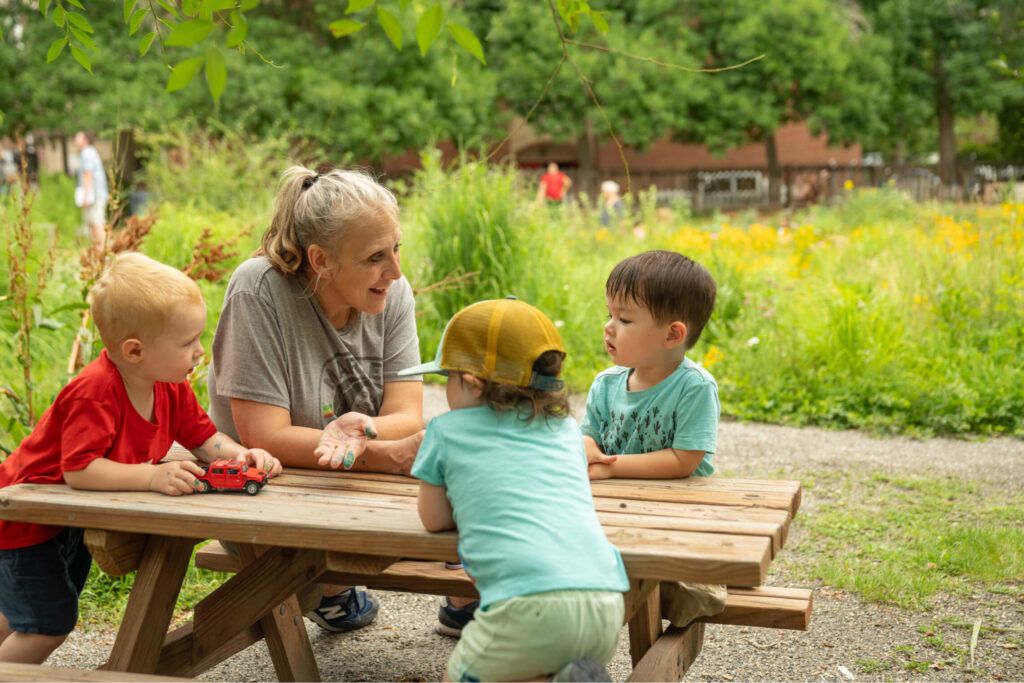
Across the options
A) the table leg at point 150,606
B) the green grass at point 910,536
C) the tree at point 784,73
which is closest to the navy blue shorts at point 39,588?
the table leg at point 150,606

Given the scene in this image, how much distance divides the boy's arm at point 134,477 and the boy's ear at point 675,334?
1.22 m

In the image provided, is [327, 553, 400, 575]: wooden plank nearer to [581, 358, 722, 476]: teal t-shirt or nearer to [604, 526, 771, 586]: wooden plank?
[604, 526, 771, 586]: wooden plank

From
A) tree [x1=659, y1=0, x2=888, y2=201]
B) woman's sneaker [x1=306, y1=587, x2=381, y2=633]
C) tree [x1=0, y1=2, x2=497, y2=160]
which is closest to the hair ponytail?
woman's sneaker [x1=306, y1=587, x2=381, y2=633]

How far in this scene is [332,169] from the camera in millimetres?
2857

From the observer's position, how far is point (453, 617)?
349 centimetres

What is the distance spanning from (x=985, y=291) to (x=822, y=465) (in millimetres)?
2600

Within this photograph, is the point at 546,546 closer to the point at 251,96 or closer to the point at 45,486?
the point at 45,486

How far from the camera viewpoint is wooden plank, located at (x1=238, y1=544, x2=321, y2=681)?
114 inches

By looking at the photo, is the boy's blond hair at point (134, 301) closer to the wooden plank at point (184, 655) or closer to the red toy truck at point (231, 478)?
the red toy truck at point (231, 478)

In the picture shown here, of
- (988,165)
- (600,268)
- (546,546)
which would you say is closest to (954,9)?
(988,165)

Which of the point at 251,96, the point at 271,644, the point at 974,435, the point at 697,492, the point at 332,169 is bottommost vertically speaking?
the point at 974,435

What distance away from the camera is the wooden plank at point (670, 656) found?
2.42 m

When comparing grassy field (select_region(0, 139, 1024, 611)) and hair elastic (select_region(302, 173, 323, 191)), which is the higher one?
hair elastic (select_region(302, 173, 323, 191))

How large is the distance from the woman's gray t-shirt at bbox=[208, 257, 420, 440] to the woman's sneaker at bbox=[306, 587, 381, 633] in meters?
0.91
